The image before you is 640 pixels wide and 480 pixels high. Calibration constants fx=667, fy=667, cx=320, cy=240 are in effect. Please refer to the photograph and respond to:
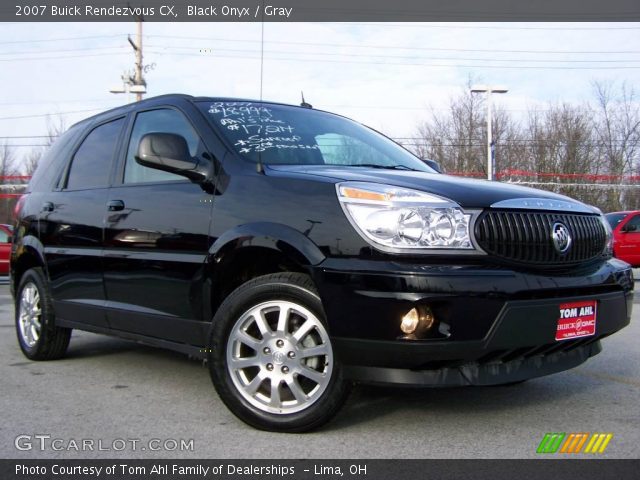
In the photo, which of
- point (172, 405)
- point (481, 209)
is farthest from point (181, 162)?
point (481, 209)

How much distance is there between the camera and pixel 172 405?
154 inches

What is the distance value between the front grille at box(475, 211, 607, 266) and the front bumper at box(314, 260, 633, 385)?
105mm

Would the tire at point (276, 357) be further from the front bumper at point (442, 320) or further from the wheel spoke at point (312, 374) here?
the front bumper at point (442, 320)

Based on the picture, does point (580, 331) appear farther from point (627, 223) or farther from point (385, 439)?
point (627, 223)

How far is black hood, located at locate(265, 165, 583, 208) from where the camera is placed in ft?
10.3

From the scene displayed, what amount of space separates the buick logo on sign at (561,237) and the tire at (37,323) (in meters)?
3.68

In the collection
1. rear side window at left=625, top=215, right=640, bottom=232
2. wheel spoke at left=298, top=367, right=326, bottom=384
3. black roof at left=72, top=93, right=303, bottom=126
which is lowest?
wheel spoke at left=298, top=367, right=326, bottom=384

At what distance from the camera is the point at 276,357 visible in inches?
130

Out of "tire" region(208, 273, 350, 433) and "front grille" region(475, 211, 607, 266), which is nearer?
"front grille" region(475, 211, 607, 266)

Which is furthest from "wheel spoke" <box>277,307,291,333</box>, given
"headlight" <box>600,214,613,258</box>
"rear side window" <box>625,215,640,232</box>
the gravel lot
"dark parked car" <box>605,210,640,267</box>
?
"rear side window" <box>625,215,640,232</box>

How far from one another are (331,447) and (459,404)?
107 centimetres

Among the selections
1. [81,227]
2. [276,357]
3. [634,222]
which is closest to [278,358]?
[276,357]

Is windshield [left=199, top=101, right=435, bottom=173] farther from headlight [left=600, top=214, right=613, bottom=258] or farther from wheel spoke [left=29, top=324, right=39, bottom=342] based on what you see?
wheel spoke [left=29, top=324, right=39, bottom=342]
